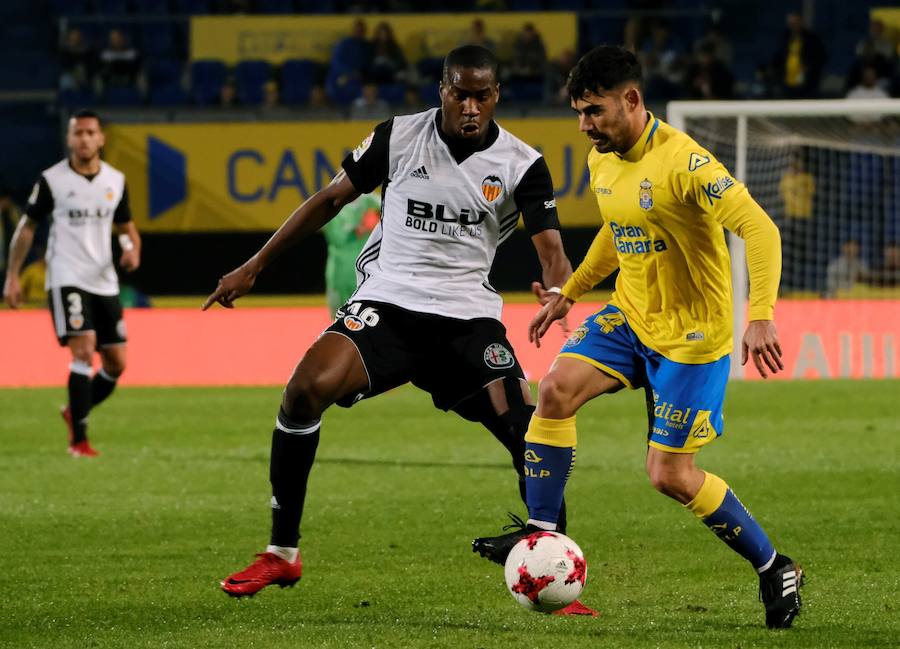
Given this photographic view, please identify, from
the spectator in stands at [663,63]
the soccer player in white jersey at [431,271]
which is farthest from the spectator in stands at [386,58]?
the soccer player in white jersey at [431,271]

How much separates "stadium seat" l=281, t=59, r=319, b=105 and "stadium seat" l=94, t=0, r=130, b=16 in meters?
3.41

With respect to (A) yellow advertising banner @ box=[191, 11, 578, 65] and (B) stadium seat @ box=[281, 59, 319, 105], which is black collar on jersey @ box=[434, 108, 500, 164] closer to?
(A) yellow advertising banner @ box=[191, 11, 578, 65]

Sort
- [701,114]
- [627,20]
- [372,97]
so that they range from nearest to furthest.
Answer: [701,114] < [372,97] < [627,20]

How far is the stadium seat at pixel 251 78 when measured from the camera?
2130 centimetres

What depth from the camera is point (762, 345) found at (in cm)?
472

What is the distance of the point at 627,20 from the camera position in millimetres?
21766

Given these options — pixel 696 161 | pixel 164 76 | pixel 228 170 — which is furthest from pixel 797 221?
pixel 696 161

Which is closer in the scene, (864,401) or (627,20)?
(864,401)

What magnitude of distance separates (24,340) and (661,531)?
9.43 m

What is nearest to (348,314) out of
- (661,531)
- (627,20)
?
(661,531)

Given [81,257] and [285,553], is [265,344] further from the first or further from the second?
[285,553]

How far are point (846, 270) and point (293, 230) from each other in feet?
42.1

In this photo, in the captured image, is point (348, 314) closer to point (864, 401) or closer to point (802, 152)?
point (864, 401)

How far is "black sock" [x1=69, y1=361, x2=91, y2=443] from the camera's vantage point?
33.3ft
